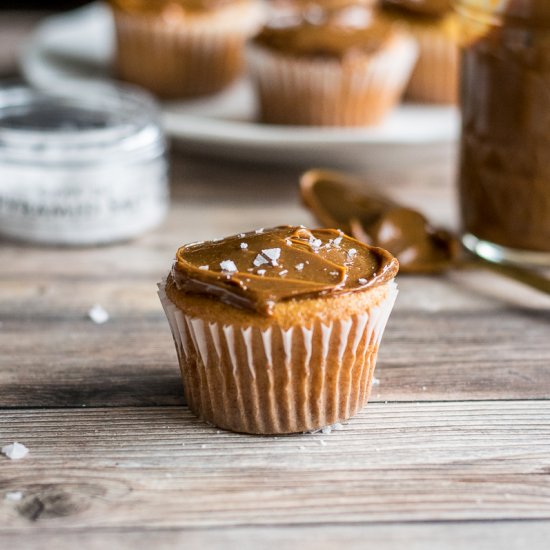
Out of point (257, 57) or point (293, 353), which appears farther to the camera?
point (257, 57)

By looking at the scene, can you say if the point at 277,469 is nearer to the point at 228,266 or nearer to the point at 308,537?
the point at 308,537

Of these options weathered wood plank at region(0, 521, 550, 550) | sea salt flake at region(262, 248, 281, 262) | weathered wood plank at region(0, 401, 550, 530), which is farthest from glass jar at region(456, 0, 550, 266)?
weathered wood plank at region(0, 521, 550, 550)

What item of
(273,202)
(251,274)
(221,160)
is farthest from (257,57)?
(251,274)

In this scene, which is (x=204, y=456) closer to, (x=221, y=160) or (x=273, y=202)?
(x=273, y=202)

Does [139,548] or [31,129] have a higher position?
[31,129]

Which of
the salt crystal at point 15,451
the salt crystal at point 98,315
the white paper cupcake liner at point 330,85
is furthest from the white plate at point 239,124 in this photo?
the salt crystal at point 15,451

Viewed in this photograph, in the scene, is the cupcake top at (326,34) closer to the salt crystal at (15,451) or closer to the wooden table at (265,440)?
the wooden table at (265,440)

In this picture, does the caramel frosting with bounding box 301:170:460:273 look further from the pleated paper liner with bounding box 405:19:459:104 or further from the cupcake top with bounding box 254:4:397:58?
the pleated paper liner with bounding box 405:19:459:104
